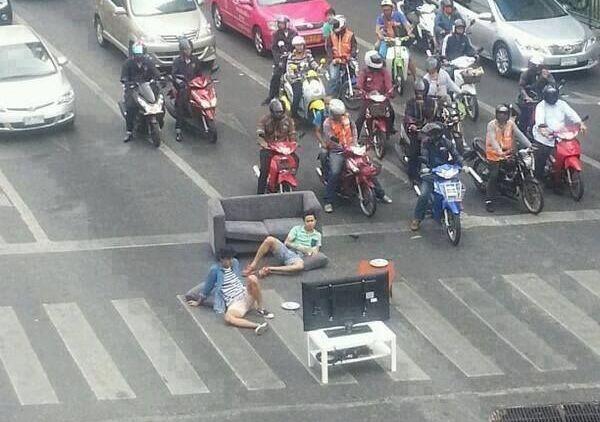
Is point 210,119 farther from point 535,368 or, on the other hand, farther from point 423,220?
point 535,368

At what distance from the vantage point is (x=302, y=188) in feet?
75.8

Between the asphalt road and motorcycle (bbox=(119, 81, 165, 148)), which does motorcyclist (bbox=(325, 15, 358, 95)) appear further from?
motorcycle (bbox=(119, 81, 165, 148))

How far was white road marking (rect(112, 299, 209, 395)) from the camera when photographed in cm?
1605

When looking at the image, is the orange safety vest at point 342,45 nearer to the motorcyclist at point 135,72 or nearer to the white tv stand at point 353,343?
the motorcyclist at point 135,72

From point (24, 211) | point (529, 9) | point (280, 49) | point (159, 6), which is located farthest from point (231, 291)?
point (529, 9)

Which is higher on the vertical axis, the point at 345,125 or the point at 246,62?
the point at 345,125

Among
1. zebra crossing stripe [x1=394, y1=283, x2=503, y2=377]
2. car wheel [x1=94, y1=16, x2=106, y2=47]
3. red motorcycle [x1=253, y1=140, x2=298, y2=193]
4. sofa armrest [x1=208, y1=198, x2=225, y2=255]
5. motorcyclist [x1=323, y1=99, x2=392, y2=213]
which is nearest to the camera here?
zebra crossing stripe [x1=394, y1=283, x2=503, y2=377]

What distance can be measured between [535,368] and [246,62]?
1549cm

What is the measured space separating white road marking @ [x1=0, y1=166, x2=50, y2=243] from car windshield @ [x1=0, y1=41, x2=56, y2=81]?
9.27 feet

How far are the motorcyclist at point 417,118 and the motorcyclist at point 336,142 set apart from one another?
1038 millimetres

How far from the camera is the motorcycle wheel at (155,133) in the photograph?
81.9 ft

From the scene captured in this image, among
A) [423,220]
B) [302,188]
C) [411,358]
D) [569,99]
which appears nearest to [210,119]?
[302,188]

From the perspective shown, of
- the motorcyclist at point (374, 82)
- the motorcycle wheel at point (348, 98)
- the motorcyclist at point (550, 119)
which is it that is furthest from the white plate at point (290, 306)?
the motorcycle wheel at point (348, 98)

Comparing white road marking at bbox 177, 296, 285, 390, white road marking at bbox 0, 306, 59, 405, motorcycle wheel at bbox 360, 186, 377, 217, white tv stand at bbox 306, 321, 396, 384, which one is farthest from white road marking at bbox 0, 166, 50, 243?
white tv stand at bbox 306, 321, 396, 384
